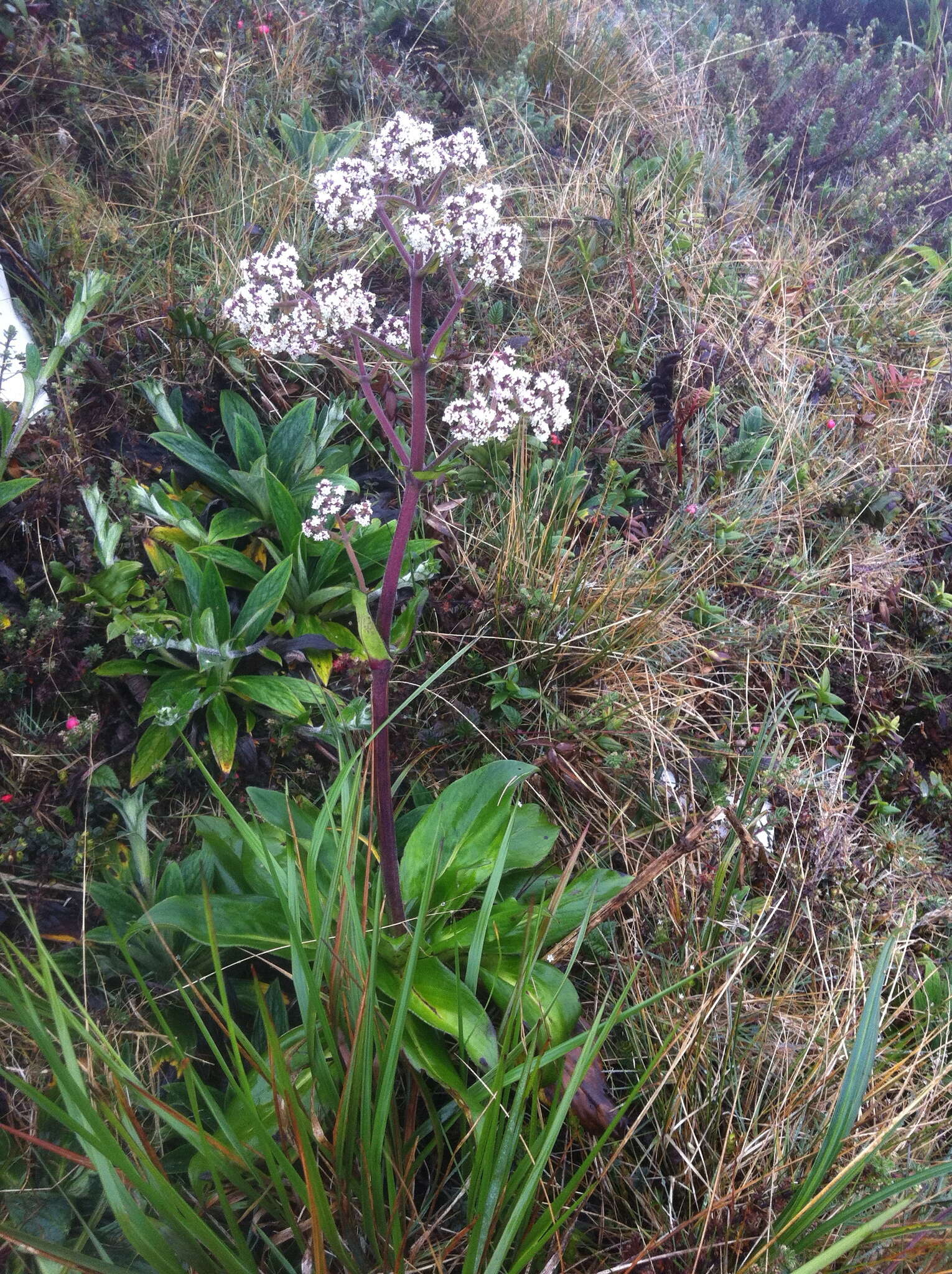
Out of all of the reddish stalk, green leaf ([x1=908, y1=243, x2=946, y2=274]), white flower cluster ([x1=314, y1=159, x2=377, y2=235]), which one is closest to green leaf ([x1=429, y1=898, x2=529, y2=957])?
the reddish stalk

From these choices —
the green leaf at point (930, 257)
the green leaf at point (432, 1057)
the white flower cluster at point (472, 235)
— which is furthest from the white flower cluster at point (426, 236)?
the green leaf at point (930, 257)

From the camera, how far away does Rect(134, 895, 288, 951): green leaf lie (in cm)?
177

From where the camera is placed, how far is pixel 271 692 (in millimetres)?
2326

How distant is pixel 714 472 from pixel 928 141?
4479 mm

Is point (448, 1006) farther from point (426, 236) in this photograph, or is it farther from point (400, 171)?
point (400, 171)

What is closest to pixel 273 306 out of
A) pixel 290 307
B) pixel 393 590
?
pixel 290 307

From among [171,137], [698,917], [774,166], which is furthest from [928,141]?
[698,917]

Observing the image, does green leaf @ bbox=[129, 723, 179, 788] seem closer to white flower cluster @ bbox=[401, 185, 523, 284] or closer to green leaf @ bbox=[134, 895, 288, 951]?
green leaf @ bbox=[134, 895, 288, 951]

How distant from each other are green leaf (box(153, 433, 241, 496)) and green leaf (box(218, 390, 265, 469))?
7 cm

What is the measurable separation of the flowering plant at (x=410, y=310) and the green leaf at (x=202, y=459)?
3.12 ft

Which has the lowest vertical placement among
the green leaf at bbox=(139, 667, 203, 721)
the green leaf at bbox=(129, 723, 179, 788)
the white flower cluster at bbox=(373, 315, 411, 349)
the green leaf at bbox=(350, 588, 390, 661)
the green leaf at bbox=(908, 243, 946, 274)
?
the green leaf at bbox=(129, 723, 179, 788)

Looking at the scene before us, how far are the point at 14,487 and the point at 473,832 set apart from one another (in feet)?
5.25

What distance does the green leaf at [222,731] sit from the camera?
7.23 ft

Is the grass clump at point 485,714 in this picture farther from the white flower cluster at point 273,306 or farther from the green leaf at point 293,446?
the white flower cluster at point 273,306
